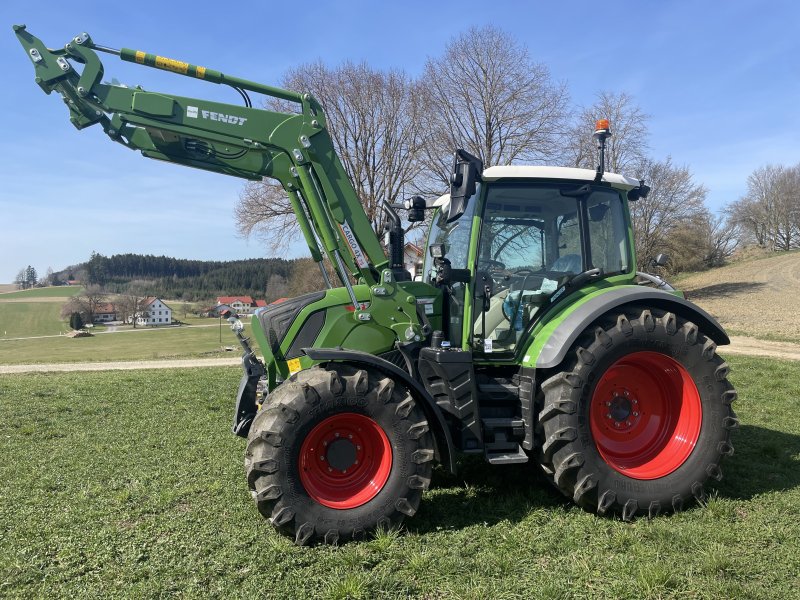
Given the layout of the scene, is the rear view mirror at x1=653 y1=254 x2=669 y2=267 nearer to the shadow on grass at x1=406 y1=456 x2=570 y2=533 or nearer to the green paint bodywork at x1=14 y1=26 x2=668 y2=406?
the green paint bodywork at x1=14 y1=26 x2=668 y2=406

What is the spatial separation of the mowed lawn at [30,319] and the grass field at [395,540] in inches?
2619

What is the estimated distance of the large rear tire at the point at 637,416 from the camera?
13.2 ft

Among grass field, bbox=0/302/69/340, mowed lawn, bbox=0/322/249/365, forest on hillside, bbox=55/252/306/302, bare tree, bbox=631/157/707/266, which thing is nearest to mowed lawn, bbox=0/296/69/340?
grass field, bbox=0/302/69/340

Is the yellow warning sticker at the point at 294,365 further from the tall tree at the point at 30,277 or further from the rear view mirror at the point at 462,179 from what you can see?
the tall tree at the point at 30,277

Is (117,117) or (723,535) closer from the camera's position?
(723,535)

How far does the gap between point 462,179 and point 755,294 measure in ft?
103

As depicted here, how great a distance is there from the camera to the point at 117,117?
429 centimetres

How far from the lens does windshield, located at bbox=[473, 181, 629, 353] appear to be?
15.1 ft

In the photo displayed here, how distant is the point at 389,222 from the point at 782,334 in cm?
1778

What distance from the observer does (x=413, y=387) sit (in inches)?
157

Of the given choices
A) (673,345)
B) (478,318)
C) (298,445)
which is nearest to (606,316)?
(673,345)

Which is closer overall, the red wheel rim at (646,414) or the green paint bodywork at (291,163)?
the green paint bodywork at (291,163)

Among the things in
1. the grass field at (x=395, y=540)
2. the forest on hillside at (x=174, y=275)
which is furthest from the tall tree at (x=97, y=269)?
the grass field at (x=395, y=540)

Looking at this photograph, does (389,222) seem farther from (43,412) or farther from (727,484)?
(43,412)
